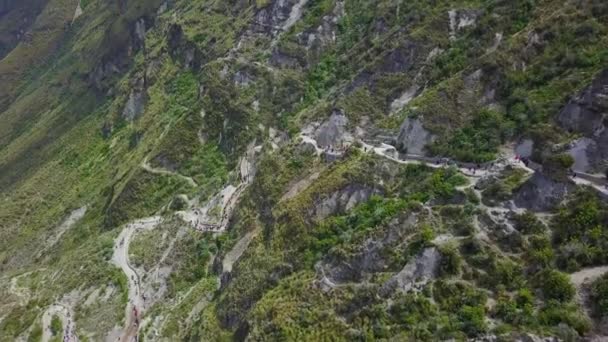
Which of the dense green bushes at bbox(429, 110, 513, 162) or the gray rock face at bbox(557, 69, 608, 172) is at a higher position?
the gray rock face at bbox(557, 69, 608, 172)

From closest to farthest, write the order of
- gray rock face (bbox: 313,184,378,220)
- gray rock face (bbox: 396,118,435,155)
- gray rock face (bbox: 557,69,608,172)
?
gray rock face (bbox: 557,69,608,172), gray rock face (bbox: 313,184,378,220), gray rock face (bbox: 396,118,435,155)

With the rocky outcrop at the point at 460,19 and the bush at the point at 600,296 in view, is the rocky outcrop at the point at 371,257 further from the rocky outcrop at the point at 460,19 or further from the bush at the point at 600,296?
the rocky outcrop at the point at 460,19

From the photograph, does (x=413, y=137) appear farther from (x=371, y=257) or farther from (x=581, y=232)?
(x=581, y=232)

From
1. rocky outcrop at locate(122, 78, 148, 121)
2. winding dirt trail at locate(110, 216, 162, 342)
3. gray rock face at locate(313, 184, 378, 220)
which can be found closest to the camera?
gray rock face at locate(313, 184, 378, 220)

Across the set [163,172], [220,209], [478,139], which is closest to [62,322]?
[220,209]

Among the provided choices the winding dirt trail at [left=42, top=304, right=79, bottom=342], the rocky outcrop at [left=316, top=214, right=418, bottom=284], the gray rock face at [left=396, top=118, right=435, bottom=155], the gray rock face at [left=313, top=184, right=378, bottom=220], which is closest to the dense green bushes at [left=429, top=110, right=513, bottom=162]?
the gray rock face at [left=396, top=118, right=435, bottom=155]

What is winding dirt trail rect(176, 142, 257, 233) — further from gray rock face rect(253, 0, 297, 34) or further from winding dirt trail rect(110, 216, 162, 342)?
gray rock face rect(253, 0, 297, 34)

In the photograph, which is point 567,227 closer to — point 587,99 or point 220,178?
point 587,99
